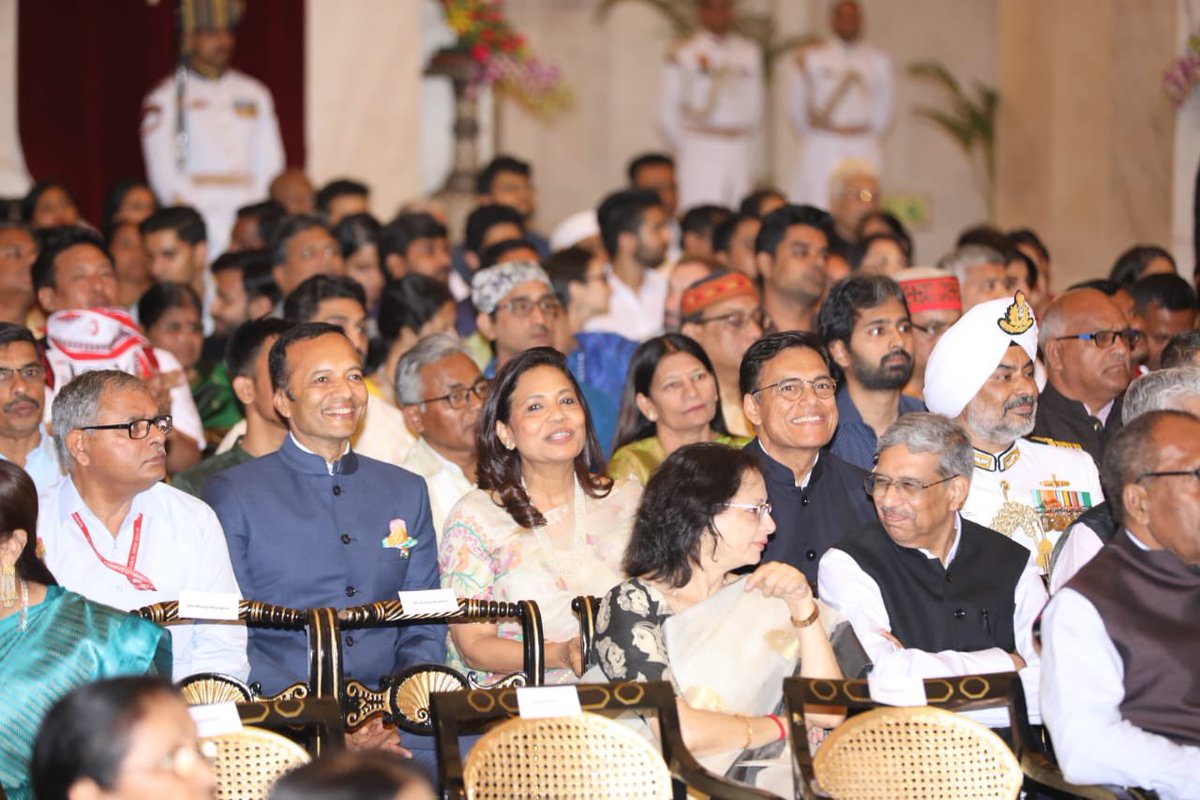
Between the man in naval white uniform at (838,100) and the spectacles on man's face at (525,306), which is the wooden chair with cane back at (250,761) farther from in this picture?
the man in naval white uniform at (838,100)

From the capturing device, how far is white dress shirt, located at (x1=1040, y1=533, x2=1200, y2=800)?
3455 millimetres

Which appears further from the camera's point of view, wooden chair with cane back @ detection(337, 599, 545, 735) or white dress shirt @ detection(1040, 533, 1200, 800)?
wooden chair with cane back @ detection(337, 599, 545, 735)

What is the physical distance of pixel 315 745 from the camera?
3.63 metres

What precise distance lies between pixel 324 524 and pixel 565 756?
1341mm

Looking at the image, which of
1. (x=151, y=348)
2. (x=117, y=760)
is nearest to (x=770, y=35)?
(x=151, y=348)

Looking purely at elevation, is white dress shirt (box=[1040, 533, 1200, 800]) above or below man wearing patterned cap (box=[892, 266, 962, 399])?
below

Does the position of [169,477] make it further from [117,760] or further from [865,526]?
[117,760]

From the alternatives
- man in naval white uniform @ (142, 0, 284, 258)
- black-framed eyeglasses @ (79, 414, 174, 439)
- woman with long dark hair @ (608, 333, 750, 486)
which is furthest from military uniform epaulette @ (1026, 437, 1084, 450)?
man in naval white uniform @ (142, 0, 284, 258)

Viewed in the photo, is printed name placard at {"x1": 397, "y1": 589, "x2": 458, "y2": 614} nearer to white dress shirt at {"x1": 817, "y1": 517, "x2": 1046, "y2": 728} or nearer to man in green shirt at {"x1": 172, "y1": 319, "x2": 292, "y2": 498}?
white dress shirt at {"x1": 817, "y1": 517, "x2": 1046, "y2": 728}

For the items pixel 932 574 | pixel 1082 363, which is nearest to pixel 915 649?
pixel 932 574

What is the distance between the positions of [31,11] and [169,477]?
5278mm

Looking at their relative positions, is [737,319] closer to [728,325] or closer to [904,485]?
[728,325]

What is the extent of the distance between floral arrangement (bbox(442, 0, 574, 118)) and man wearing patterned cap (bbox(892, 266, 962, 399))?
564 centimetres

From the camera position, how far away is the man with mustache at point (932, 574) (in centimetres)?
411
